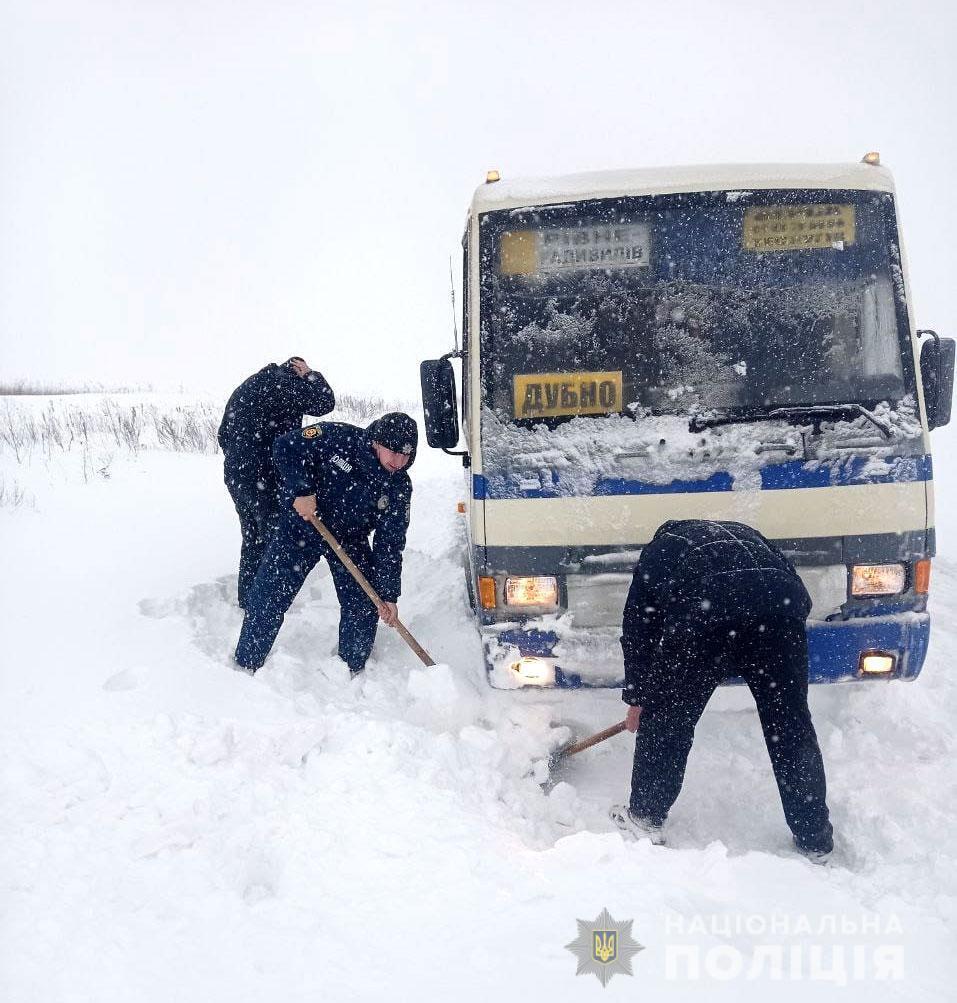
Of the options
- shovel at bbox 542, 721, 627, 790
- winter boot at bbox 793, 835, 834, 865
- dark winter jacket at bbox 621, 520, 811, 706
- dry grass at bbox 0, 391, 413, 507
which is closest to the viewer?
dark winter jacket at bbox 621, 520, 811, 706

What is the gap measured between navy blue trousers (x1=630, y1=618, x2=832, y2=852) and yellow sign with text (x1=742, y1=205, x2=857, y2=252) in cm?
177

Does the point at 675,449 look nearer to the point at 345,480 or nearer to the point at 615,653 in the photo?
the point at 615,653

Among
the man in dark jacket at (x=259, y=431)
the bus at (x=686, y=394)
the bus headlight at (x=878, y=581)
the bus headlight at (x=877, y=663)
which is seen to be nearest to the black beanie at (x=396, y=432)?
the bus at (x=686, y=394)

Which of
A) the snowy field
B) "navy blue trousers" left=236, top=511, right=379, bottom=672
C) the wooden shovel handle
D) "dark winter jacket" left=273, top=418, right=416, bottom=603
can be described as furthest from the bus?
"navy blue trousers" left=236, top=511, right=379, bottom=672

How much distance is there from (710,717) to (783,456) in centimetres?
154

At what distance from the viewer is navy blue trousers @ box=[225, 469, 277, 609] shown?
4527 mm

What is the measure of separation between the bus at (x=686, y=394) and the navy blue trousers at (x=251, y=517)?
1.96m

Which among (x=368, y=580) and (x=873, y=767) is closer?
(x=873, y=767)

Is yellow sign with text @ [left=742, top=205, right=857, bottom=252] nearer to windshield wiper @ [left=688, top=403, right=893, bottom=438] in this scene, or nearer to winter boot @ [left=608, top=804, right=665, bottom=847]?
windshield wiper @ [left=688, top=403, right=893, bottom=438]

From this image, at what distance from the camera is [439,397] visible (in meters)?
3.38

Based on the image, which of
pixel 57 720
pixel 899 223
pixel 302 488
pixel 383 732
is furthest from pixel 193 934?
pixel 899 223

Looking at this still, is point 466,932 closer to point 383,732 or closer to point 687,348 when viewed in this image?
point 383,732

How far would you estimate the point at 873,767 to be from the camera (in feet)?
10.5

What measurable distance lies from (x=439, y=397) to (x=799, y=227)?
5.97 feet
